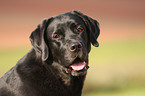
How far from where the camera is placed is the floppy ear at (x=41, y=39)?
457 centimetres

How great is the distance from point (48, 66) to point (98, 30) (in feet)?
4.51

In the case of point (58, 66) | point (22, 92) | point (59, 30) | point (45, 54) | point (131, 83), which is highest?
point (59, 30)

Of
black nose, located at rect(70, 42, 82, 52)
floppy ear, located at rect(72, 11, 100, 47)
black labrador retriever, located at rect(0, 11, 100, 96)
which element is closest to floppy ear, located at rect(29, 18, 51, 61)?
black labrador retriever, located at rect(0, 11, 100, 96)

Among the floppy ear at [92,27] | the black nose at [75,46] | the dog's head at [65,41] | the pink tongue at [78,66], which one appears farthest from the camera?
the floppy ear at [92,27]

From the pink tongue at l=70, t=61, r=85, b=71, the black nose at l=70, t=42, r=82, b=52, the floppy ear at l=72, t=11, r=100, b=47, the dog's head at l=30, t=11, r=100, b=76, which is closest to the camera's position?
the black nose at l=70, t=42, r=82, b=52

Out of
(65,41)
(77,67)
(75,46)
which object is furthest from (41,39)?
(77,67)

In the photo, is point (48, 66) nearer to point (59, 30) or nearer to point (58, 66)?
point (58, 66)

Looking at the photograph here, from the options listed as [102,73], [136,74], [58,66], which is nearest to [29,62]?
[58,66]

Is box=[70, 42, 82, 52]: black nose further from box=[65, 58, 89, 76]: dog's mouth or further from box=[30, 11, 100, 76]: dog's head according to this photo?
box=[65, 58, 89, 76]: dog's mouth

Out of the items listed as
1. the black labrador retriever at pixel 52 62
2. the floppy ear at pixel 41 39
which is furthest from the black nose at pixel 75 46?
the floppy ear at pixel 41 39

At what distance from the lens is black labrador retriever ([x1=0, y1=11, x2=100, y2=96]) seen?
4574mm

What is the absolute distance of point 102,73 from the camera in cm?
1402

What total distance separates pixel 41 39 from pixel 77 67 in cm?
87

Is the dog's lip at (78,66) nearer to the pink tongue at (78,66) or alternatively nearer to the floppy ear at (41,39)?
the pink tongue at (78,66)
